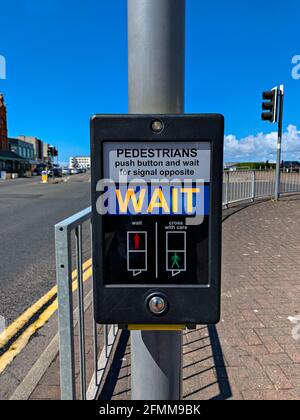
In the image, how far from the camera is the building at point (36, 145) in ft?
313

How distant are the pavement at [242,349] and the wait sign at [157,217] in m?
1.26

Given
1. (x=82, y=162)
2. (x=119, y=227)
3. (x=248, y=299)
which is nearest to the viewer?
(x=119, y=227)

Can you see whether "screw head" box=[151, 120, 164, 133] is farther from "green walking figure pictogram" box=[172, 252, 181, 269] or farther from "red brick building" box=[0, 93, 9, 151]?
"red brick building" box=[0, 93, 9, 151]

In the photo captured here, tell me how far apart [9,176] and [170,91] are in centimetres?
4957

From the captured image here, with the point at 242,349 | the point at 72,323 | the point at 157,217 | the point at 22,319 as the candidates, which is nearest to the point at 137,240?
the point at 157,217

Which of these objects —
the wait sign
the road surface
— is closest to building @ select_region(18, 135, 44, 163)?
the road surface

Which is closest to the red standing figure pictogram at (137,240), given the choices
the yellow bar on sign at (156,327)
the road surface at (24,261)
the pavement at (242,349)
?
the yellow bar on sign at (156,327)

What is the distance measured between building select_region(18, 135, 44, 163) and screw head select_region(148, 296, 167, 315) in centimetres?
9624

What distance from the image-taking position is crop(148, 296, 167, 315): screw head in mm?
1417

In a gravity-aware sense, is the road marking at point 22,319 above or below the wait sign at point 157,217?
below

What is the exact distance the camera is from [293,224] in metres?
8.69

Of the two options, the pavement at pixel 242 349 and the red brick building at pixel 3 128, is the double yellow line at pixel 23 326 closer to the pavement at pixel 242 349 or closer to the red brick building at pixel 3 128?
the pavement at pixel 242 349
